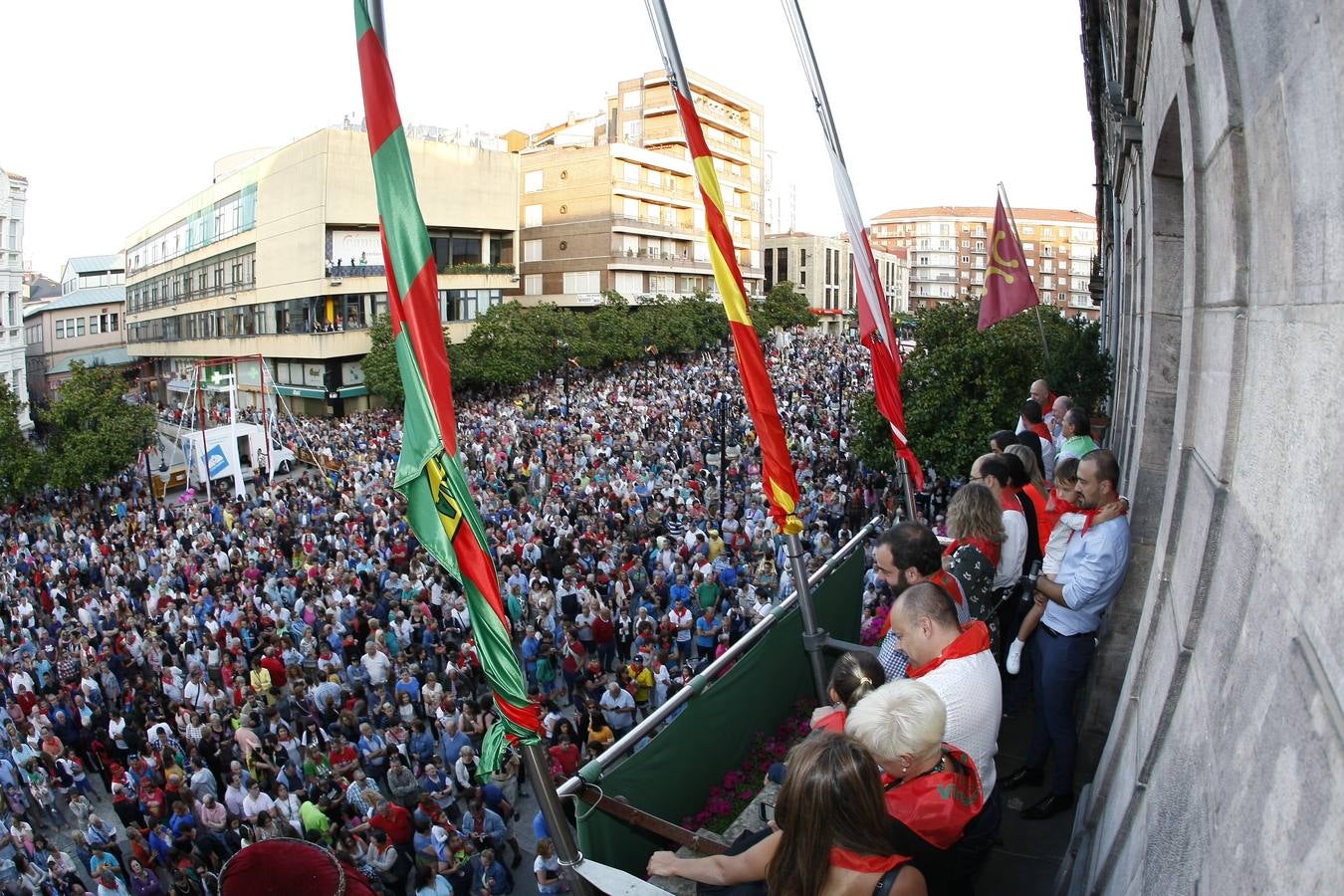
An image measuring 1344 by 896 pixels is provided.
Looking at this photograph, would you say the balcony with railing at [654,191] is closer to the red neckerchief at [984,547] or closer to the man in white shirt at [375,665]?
the man in white shirt at [375,665]

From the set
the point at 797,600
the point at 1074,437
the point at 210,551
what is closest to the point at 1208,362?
the point at 797,600

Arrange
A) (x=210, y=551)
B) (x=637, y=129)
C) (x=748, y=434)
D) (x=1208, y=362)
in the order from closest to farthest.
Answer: (x=1208, y=362) → (x=210, y=551) → (x=748, y=434) → (x=637, y=129)

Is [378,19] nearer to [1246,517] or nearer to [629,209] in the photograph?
[1246,517]

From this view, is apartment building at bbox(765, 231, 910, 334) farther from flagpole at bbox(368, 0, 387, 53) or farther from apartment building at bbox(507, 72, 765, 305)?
flagpole at bbox(368, 0, 387, 53)

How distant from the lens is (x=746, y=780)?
206 inches

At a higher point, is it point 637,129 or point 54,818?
point 637,129

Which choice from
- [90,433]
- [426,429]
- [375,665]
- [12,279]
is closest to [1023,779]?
[426,429]

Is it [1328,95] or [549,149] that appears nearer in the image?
[1328,95]

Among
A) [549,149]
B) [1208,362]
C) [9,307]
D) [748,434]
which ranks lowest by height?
[748,434]

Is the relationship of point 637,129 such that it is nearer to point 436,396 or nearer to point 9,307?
point 9,307

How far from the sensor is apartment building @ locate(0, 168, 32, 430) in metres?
38.9

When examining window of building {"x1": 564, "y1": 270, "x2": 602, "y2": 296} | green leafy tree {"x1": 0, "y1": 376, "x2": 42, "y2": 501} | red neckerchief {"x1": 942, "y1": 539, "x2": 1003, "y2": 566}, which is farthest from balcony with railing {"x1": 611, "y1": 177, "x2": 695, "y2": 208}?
red neckerchief {"x1": 942, "y1": 539, "x2": 1003, "y2": 566}

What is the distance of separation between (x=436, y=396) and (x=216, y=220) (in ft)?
189

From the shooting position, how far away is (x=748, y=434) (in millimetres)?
25938
